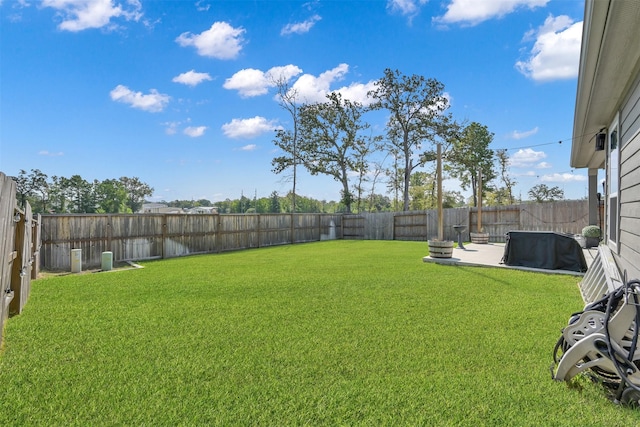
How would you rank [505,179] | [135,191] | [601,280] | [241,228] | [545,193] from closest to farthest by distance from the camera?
[601,280] → [241,228] → [505,179] → [545,193] → [135,191]

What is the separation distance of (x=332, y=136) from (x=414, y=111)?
197 inches

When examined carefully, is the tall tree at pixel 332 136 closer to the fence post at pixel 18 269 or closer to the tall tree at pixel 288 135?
the tall tree at pixel 288 135

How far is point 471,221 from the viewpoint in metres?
14.0

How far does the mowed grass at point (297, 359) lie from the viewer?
5.44ft

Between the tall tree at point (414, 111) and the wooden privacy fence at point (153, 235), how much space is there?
29.9 feet

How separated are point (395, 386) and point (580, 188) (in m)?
22.1

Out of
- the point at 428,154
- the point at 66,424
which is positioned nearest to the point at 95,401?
the point at 66,424

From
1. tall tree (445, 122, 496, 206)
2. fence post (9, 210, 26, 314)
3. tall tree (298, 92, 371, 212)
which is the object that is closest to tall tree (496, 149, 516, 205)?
tall tree (445, 122, 496, 206)

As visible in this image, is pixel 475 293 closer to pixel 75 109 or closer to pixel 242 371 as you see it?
pixel 242 371

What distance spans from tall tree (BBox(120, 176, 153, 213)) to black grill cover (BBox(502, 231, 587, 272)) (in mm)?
34024

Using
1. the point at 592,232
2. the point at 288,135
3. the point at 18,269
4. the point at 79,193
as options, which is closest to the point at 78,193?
the point at 79,193

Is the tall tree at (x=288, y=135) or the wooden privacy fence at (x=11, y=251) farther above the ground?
the tall tree at (x=288, y=135)

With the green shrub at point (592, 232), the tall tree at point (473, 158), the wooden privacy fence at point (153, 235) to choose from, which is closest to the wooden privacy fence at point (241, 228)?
the wooden privacy fence at point (153, 235)

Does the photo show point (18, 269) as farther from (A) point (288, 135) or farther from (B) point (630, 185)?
(A) point (288, 135)
